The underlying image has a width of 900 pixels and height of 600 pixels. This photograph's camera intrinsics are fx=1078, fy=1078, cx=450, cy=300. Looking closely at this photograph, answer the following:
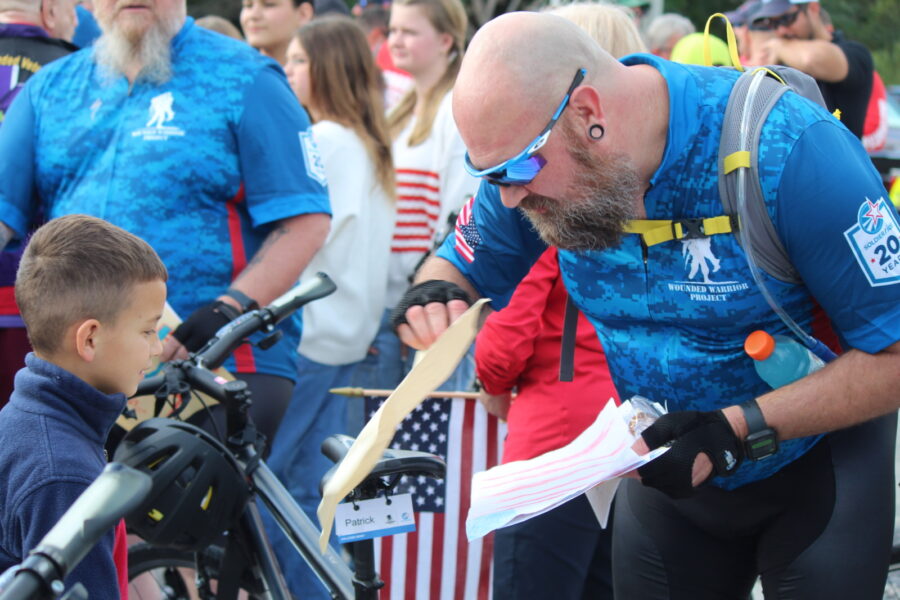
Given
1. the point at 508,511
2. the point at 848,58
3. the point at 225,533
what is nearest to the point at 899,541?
the point at 508,511

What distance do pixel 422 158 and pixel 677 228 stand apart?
2.86 metres

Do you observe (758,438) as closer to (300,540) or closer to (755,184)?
(755,184)

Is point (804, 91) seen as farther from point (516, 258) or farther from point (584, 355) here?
point (584, 355)

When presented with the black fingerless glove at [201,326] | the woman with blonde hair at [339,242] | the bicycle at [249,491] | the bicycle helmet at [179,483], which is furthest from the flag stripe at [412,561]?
the bicycle helmet at [179,483]

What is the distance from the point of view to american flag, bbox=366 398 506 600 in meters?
3.86

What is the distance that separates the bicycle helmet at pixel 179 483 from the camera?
2379 mm

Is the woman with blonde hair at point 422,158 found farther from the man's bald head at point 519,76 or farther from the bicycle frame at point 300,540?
the man's bald head at point 519,76

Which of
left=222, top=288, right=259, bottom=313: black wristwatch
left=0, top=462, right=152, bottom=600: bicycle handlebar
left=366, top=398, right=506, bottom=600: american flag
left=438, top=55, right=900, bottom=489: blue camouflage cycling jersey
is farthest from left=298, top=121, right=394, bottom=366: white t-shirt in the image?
left=0, top=462, right=152, bottom=600: bicycle handlebar

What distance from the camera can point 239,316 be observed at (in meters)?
3.07

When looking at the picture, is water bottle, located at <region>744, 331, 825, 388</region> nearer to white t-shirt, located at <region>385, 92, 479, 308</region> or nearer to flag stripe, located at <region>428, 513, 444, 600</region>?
flag stripe, located at <region>428, 513, 444, 600</region>

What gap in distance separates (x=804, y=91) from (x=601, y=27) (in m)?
1.08

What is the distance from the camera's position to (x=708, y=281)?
212 centimetres

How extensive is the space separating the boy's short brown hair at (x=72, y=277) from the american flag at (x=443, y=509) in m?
1.72

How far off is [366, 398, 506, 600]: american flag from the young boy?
1631 millimetres
